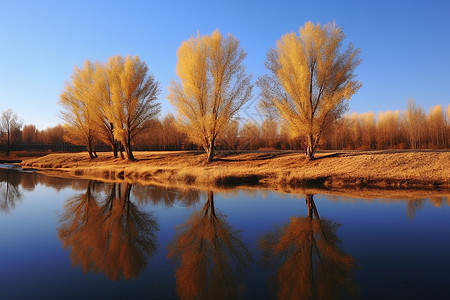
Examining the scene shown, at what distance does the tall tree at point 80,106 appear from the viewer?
32.1 m

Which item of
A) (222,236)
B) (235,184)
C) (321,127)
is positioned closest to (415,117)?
(321,127)

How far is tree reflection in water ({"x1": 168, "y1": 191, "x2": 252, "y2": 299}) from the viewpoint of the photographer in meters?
4.54

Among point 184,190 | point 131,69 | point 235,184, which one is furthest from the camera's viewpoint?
point 131,69

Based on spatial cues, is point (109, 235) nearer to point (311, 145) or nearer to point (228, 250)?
point (228, 250)

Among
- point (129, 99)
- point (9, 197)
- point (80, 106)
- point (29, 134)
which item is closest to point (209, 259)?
point (9, 197)

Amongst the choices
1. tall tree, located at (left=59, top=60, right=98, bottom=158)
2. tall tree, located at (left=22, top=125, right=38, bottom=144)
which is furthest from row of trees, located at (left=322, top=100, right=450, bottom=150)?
tall tree, located at (left=22, top=125, right=38, bottom=144)

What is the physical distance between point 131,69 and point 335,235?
26.8 m

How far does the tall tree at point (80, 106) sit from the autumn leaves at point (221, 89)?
0.47 meters

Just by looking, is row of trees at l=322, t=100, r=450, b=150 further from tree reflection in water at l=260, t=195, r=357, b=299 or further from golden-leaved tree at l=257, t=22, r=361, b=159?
tree reflection in water at l=260, t=195, r=357, b=299

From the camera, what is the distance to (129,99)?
2928 cm

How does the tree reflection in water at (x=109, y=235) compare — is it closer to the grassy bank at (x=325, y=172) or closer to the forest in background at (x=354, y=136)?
the grassy bank at (x=325, y=172)

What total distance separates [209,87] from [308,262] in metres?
20.2

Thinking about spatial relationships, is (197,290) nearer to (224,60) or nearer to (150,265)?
(150,265)

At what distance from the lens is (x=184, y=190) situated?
1466 centimetres
